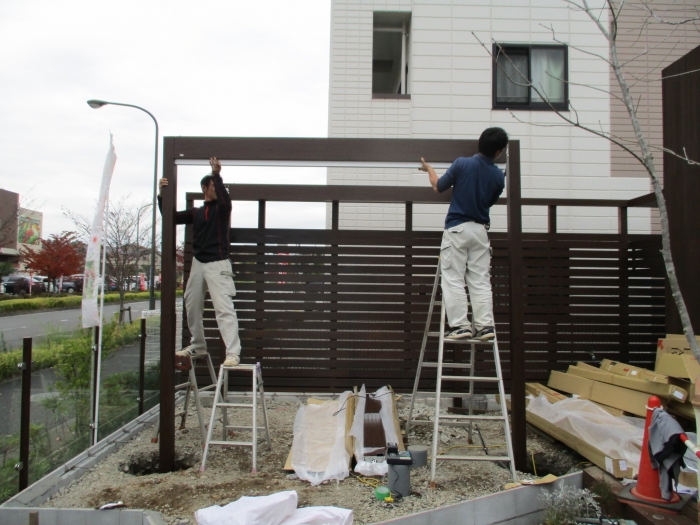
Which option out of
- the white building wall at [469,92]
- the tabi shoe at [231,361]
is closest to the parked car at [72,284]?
the white building wall at [469,92]

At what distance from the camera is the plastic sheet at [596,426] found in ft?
12.3

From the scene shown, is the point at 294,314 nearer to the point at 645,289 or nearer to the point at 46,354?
the point at 46,354

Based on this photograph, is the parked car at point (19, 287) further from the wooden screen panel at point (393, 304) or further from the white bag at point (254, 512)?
the white bag at point (254, 512)

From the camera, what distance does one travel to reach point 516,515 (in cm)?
301

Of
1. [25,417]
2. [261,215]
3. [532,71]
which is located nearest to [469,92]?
[532,71]

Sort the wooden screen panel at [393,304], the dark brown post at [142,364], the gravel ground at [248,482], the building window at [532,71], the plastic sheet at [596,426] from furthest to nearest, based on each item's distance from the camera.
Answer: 1. the building window at [532,71]
2. the wooden screen panel at [393,304]
3. the dark brown post at [142,364]
4. the plastic sheet at [596,426]
5. the gravel ground at [248,482]

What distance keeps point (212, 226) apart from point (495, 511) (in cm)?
302

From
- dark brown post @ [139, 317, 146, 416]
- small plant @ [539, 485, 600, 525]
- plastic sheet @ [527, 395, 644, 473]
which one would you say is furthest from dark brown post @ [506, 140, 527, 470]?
dark brown post @ [139, 317, 146, 416]

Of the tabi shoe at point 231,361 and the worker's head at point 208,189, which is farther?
the worker's head at point 208,189

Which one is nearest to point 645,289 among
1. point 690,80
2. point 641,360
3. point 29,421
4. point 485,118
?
point 641,360

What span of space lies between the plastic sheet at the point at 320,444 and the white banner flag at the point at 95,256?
200cm

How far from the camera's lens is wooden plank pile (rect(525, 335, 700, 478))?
4027 mm

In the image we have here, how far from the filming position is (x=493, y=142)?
12.5 ft

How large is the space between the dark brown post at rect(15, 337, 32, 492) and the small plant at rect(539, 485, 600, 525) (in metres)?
3.29
